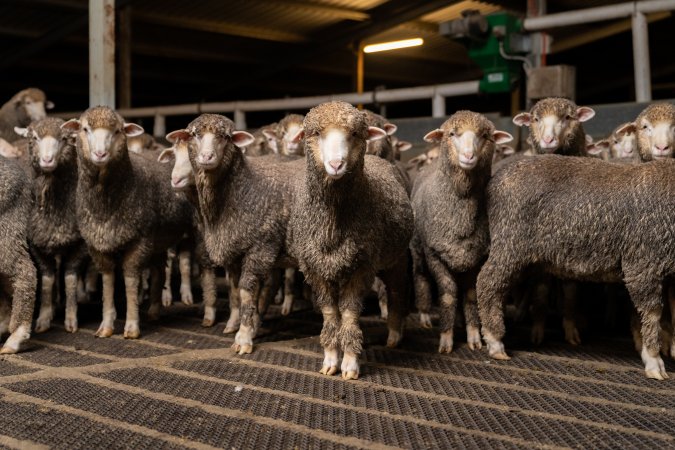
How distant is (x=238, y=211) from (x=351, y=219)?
1.28 meters

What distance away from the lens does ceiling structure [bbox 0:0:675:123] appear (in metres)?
14.6

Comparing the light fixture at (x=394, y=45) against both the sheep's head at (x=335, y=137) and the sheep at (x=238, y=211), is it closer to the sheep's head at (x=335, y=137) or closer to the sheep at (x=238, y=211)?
the sheep at (x=238, y=211)

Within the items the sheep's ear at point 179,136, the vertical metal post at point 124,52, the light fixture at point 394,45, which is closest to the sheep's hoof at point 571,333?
the sheep's ear at point 179,136

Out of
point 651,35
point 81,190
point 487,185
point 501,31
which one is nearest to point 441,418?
point 487,185

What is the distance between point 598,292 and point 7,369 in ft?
17.6

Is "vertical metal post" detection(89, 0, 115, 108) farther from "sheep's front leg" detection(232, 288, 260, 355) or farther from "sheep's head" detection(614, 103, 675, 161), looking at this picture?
"sheep's head" detection(614, 103, 675, 161)

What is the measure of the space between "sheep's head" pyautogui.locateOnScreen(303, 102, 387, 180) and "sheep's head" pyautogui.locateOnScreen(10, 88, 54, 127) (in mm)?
6430

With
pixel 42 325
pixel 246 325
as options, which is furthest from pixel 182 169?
pixel 42 325

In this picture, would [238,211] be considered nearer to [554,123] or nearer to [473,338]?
[473,338]

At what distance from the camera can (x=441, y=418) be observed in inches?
159

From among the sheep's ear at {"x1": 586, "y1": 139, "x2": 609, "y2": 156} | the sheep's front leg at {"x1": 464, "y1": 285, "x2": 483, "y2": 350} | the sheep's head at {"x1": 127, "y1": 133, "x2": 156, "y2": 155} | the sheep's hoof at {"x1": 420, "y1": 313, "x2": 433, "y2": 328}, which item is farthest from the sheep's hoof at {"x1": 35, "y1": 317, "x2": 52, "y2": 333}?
the sheep's ear at {"x1": 586, "y1": 139, "x2": 609, "y2": 156}

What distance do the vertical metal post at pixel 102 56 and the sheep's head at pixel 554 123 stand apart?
468 centimetres

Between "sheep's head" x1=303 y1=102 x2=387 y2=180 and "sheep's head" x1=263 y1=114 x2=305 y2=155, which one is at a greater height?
"sheep's head" x1=263 y1=114 x2=305 y2=155

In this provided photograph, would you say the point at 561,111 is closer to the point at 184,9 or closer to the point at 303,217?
the point at 303,217
